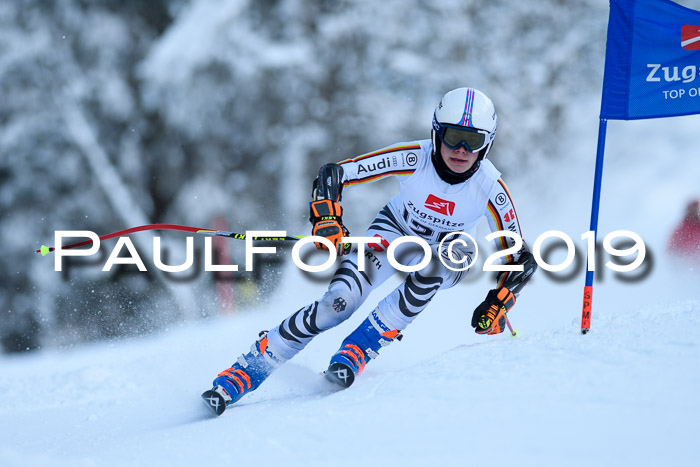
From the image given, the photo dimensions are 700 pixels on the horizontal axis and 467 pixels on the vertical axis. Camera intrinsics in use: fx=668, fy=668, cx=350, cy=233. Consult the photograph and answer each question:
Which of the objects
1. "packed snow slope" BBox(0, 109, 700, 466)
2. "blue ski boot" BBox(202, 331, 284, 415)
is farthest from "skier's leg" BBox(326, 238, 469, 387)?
"blue ski boot" BBox(202, 331, 284, 415)

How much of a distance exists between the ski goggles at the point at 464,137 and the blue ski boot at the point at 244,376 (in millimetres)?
1444

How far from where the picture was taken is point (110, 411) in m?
4.21

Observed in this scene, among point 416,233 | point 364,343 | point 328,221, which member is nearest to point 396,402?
point 364,343

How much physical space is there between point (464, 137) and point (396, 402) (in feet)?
4.74

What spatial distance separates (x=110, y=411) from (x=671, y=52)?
391cm

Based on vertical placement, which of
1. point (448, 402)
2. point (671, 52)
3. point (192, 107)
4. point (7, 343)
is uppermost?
point (192, 107)

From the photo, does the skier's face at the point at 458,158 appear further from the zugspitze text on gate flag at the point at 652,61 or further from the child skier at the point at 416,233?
the zugspitze text on gate flag at the point at 652,61

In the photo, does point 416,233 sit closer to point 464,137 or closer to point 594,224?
point 464,137

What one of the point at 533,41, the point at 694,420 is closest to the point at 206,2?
the point at 533,41

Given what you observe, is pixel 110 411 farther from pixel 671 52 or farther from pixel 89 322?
pixel 89 322

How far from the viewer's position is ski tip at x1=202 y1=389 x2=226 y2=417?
11.2ft

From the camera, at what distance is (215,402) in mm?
3408

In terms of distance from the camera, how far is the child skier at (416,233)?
3.46m

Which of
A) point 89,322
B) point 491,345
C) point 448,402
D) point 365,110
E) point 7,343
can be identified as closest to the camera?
point 448,402
